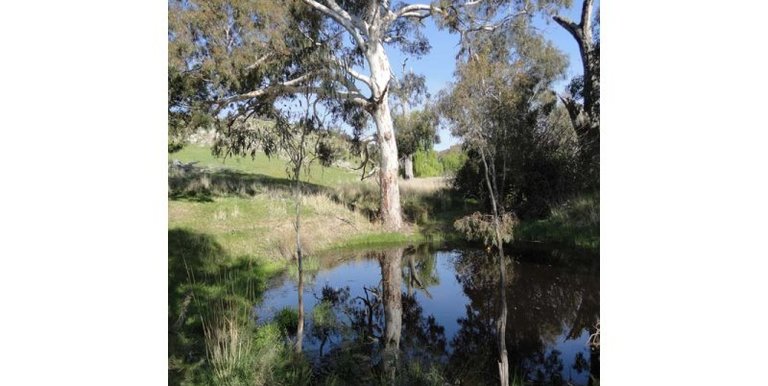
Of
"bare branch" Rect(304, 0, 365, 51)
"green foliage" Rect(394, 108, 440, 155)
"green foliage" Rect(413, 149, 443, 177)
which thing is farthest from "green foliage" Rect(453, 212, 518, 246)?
"green foliage" Rect(413, 149, 443, 177)

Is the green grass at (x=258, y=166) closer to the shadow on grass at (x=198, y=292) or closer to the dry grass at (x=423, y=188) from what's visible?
the dry grass at (x=423, y=188)

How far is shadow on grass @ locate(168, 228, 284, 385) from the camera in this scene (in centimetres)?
272

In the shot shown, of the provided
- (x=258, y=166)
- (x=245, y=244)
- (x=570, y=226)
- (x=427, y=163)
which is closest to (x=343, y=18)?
(x=245, y=244)

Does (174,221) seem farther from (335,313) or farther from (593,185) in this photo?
(593,185)

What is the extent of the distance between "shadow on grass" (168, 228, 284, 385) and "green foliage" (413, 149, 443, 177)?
37.7 feet

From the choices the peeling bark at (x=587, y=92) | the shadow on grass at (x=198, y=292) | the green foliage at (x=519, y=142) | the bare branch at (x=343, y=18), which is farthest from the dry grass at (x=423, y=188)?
the shadow on grass at (x=198, y=292)

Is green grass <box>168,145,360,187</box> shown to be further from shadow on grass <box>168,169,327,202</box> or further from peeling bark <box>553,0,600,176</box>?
peeling bark <box>553,0,600,176</box>

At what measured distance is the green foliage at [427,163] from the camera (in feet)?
54.3

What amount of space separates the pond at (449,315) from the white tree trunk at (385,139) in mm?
2134

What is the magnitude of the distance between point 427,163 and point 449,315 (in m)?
13.0
